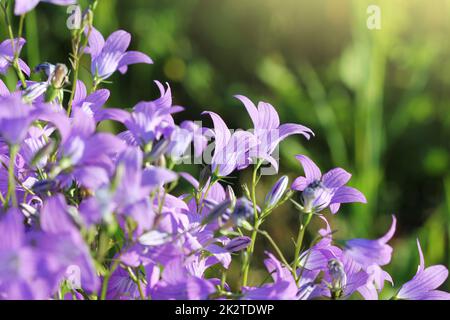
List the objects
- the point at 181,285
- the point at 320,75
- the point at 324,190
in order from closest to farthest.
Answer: the point at 181,285 → the point at 324,190 → the point at 320,75

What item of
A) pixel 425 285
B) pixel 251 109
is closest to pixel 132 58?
pixel 251 109

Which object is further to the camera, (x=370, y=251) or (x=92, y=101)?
(x=92, y=101)

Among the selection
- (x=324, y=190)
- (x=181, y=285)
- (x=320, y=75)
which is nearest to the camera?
(x=181, y=285)

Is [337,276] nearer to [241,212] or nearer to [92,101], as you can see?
[241,212]

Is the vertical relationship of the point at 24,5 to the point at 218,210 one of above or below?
above

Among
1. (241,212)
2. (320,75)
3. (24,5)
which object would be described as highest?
(24,5)

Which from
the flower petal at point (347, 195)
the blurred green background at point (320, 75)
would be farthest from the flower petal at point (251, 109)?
the blurred green background at point (320, 75)

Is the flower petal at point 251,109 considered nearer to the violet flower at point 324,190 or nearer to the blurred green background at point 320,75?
the violet flower at point 324,190
